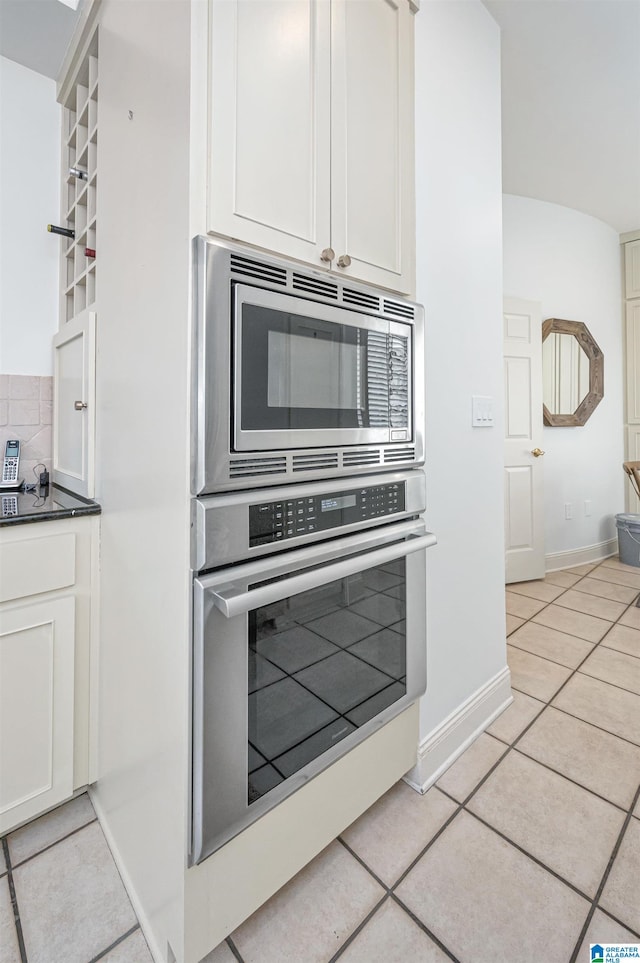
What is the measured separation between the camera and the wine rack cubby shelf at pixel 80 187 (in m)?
1.51

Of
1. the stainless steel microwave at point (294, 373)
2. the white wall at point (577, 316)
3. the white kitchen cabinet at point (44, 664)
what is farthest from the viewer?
the white wall at point (577, 316)

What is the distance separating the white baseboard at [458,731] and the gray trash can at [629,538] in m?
2.59

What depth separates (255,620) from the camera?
37.7 inches

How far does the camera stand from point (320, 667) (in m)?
1.11

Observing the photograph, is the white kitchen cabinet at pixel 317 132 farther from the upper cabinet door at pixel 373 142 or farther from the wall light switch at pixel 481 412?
the wall light switch at pixel 481 412

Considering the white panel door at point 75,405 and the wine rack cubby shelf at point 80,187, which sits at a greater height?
the wine rack cubby shelf at point 80,187

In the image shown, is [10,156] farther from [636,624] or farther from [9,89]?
[636,624]

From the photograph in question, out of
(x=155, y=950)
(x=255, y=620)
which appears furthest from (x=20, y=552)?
(x=155, y=950)

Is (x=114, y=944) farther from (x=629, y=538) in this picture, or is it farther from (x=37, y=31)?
(x=629, y=538)

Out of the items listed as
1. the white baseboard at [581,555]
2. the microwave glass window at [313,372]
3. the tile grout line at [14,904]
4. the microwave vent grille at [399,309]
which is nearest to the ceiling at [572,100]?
the microwave vent grille at [399,309]

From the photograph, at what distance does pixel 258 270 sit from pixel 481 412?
43.1 inches

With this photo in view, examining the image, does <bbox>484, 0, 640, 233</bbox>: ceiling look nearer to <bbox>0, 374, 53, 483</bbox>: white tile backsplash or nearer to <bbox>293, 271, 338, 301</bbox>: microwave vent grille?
<bbox>293, 271, 338, 301</bbox>: microwave vent grille

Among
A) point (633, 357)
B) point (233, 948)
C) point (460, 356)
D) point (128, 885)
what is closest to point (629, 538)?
point (633, 357)

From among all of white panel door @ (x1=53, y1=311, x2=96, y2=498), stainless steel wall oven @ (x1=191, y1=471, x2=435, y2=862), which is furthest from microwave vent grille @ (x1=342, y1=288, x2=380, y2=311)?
white panel door @ (x1=53, y1=311, x2=96, y2=498)
